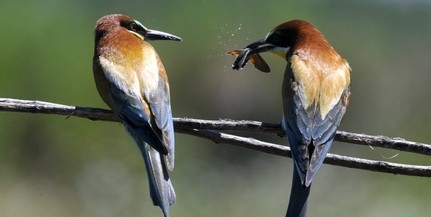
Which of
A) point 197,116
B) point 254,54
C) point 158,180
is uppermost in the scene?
point 254,54

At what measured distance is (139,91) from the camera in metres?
3.40

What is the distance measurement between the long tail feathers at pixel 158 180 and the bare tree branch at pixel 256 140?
99 mm

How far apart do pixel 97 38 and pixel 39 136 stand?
3656mm

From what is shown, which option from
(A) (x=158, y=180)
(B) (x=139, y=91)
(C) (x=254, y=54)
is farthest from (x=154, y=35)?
(A) (x=158, y=180)

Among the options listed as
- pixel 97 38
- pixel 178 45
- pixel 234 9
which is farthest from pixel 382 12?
pixel 97 38

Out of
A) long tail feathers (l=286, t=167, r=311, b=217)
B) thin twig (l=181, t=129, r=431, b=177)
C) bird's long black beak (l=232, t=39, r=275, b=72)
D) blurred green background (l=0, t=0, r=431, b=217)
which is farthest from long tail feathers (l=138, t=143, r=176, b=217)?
blurred green background (l=0, t=0, r=431, b=217)

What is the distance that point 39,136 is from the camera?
7.29 m

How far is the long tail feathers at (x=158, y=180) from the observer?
311 cm

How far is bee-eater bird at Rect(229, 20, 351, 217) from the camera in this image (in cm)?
309

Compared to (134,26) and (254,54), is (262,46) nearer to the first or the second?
(254,54)

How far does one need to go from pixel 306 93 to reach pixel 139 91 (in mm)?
414

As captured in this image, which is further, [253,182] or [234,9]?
[234,9]

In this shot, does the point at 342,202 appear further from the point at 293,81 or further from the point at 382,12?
the point at 293,81

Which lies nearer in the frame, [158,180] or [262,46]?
[158,180]
